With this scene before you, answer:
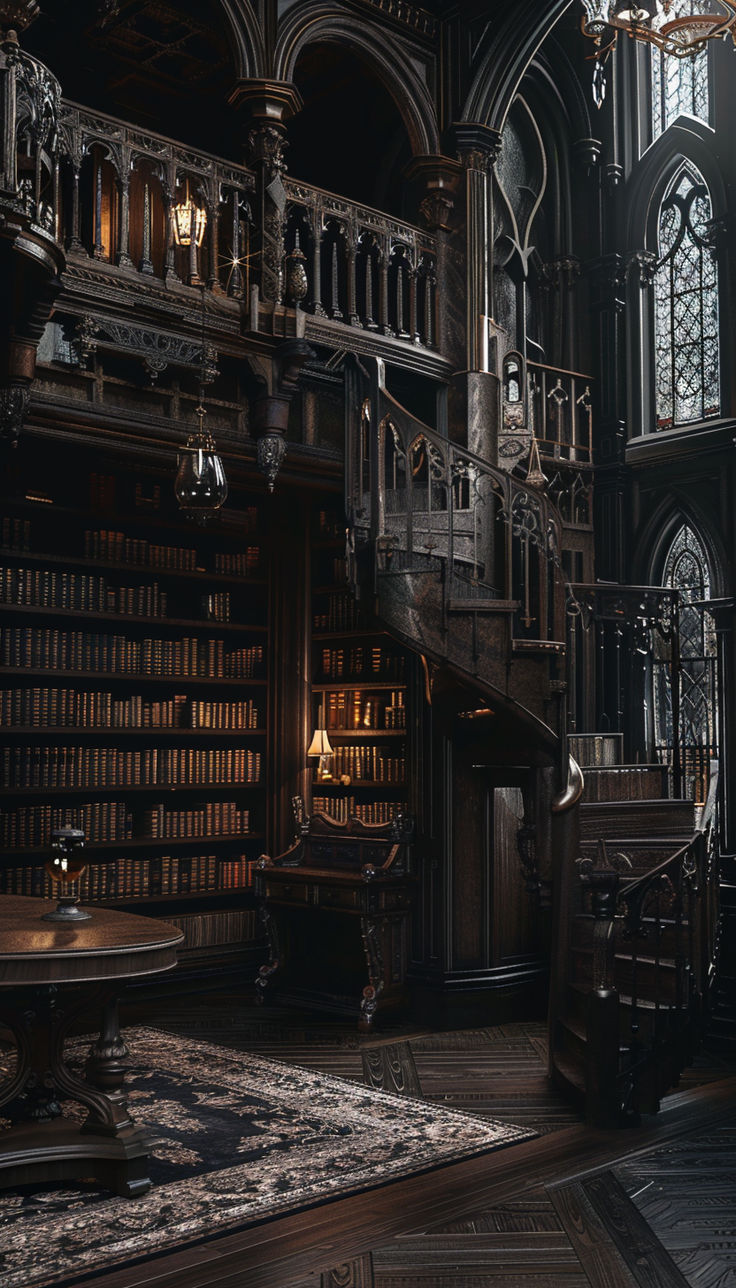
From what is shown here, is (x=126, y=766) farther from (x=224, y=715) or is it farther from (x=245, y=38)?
(x=245, y=38)

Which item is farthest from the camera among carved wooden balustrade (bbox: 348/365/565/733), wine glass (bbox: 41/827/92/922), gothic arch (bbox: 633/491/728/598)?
gothic arch (bbox: 633/491/728/598)

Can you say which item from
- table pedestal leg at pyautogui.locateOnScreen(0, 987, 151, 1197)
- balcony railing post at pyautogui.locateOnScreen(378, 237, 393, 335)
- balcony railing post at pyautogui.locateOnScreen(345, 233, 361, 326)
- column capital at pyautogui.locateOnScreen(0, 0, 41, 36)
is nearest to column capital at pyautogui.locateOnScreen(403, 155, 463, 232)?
balcony railing post at pyautogui.locateOnScreen(378, 237, 393, 335)

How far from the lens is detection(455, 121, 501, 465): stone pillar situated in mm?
7684

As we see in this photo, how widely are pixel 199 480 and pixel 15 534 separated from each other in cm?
221

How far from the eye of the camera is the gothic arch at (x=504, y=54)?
25.5ft

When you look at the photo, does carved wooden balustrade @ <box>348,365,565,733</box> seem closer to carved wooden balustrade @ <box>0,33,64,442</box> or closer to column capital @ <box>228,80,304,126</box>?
column capital @ <box>228,80,304,126</box>

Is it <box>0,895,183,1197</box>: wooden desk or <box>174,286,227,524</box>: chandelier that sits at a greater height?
<box>174,286,227,524</box>: chandelier

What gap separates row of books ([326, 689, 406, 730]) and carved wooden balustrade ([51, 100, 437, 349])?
2.25 metres

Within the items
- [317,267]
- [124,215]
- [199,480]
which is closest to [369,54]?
[317,267]

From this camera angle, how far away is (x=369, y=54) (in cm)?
753

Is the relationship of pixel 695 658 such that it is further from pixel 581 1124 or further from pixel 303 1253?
pixel 303 1253

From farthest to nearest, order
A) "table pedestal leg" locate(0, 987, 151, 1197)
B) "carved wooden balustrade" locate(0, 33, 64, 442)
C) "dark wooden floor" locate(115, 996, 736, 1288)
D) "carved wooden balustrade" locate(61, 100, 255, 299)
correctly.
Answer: "carved wooden balustrade" locate(61, 100, 255, 299)
"carved wooden balustrade" locate(0, 33, 64, 442)
"table pedestal leg" locate(0, 987, 151, 1197)
"dark wooden floor" locate(115, 996, 736, 1288)

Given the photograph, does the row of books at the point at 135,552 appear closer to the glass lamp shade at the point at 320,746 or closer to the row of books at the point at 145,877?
the glass lamp shade at the point at 320,746

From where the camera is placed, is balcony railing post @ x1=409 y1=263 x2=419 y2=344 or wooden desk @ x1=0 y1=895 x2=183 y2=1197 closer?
wooden desk @ x1=0 y1=895 x2=183 y2=1197
